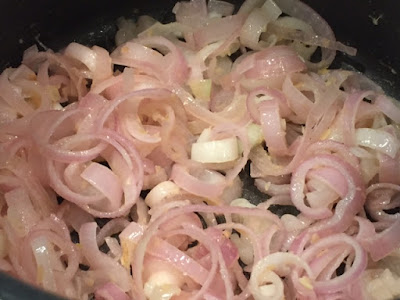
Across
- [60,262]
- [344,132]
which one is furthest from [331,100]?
[60,262]

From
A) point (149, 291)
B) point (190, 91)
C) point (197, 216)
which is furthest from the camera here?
point (190, 91)

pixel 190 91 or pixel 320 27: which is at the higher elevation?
pixel 320 27

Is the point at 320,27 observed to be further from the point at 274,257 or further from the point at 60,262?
the point at 60,262

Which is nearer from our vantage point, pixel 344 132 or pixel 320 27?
pixel 344 132

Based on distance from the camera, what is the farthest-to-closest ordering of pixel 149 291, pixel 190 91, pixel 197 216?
pixel 190 91 < pixel 197 216 < pixel 149 291

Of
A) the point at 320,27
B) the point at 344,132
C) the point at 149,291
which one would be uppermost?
the point at 320,27

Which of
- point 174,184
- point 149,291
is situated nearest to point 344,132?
point 174,184

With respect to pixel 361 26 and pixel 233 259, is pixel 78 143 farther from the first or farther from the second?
pixel 361 26
